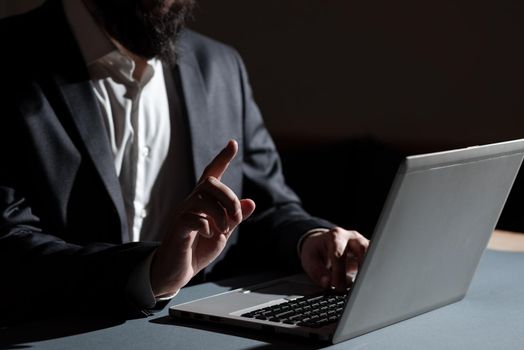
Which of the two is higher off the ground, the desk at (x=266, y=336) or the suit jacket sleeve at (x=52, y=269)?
the desk at (x=266, y=336)

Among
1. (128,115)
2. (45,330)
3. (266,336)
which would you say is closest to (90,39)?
(128,115)

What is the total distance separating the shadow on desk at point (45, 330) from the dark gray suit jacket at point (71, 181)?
0.06 metres

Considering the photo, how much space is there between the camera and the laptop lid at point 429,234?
1.06m

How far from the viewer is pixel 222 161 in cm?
128

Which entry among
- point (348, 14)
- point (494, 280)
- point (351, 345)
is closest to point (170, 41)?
point (494, 280)

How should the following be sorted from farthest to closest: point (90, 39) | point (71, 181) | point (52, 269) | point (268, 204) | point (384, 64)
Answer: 1. point (384, 64)
2. point (268, 204)
3. point (90, 39)
4. point (71, 181)
5. point (52, 269)

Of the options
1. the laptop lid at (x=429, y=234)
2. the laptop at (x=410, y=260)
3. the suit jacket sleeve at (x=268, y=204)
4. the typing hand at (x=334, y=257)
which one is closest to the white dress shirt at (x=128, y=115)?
the suit jacket sleeve at (x=268, y=204)

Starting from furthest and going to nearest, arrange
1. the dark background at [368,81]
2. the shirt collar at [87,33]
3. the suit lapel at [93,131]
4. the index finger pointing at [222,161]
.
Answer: the dark background at [368,81] < the shirt collar at [87,33] < the suit lapel at [93,131] < the index finger pointing at [222,161]

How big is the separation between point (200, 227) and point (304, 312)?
185 millimetres

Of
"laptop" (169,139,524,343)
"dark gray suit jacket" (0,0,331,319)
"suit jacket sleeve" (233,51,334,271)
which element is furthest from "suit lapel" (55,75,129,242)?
"laptop" (169,139,524,343)

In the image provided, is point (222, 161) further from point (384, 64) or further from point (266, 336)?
point (384, 64)

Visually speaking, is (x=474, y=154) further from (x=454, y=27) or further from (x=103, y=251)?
(x=454, y=27)

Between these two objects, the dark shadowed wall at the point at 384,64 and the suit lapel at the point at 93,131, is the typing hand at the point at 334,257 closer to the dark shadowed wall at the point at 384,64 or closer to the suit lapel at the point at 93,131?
the suit lapel at the point at 93,131

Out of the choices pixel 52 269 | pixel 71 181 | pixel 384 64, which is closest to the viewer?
pixel 52 269
